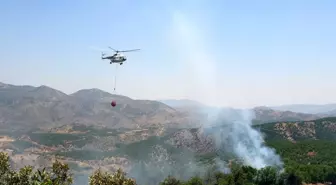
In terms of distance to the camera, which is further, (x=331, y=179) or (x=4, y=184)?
(x=331, y=179)

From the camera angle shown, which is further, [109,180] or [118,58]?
[118,58]

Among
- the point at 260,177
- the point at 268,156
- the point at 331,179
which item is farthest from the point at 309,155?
the point at 260,177

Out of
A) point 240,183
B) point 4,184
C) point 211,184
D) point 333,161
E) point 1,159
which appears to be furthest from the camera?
point 333,161

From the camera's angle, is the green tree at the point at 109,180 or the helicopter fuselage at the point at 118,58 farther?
the helicopter fuselage at the point at 118,58

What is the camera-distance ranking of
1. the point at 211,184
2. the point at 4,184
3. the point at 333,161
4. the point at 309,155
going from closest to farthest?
the point at 4,184 → the point at 211,184 → the point at 333,161 → the point at 309,155

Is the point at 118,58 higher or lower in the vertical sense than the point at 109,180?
higher

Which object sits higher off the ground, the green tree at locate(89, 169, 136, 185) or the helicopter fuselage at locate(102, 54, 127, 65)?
the helicopter fuselage at locate(102, 54, 127, 65)

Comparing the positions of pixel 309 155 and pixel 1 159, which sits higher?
pixel 1 159

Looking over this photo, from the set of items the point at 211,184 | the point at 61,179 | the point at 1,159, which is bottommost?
the point at 211,184

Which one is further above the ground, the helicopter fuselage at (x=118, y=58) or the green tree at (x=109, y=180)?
the helicopter fuselage at (x=118, y=58)

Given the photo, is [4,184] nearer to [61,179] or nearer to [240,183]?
[61,179]

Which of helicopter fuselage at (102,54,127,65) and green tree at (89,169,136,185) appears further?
helicopter fuselage at (102,54,127,65)
